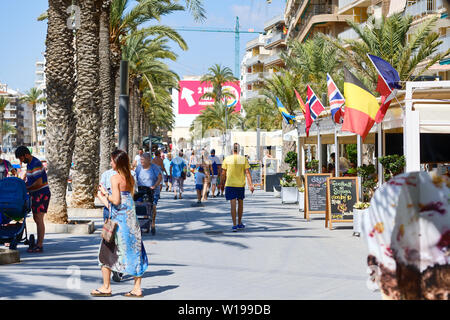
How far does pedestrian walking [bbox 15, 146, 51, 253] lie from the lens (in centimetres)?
992

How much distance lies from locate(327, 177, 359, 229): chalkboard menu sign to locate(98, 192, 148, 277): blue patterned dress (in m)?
7.12

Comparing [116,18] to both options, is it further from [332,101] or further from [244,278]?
[244,278]

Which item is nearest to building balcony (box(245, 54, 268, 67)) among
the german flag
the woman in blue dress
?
the german flag

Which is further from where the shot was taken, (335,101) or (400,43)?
(400,43)

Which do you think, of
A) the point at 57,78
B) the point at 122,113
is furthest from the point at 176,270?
the point at 57,78

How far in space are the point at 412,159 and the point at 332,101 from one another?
4.48m

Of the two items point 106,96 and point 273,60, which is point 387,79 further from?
point 273,60

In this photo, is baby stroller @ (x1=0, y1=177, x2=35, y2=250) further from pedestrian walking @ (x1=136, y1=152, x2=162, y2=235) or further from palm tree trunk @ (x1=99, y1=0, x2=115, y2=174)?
palm tree trunk @ (x1=99, y1=0, x2=115, y2=174)

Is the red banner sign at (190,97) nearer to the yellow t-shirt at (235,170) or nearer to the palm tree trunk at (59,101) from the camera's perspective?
the palm tree trunk at (59,101)

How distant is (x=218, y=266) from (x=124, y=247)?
2.28 m

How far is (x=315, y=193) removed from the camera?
14.9 metres

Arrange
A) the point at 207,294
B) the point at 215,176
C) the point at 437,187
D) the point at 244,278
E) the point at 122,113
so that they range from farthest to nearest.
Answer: the point at 215,176 < the point at 122,113 < the point at 244,278 < the point at 207,294 < the point at 437,187

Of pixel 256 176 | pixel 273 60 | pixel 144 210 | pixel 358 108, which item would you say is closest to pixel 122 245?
pixel 144 210

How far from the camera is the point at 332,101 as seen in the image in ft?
48.3
